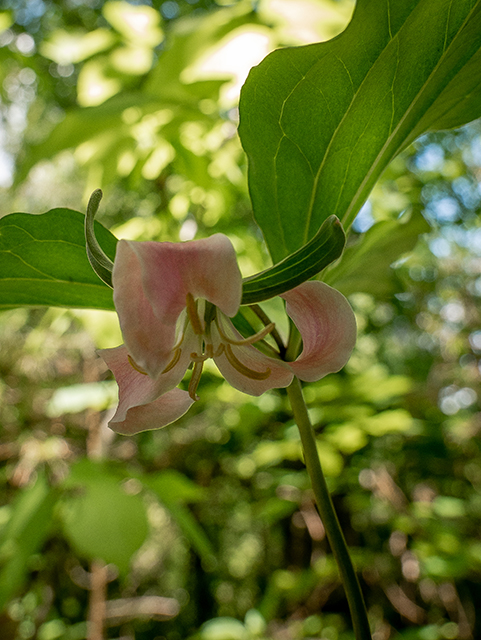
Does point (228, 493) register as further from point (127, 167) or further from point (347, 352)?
point (347, 352)

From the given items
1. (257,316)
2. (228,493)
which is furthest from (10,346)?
(257,316)

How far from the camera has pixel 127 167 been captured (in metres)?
0.84

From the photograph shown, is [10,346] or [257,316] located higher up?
[257,316]

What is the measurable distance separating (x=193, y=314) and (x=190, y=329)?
0.03 meters

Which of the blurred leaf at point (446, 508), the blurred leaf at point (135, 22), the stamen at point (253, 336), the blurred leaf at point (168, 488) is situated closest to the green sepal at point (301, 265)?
the stamen at point (253, 336)

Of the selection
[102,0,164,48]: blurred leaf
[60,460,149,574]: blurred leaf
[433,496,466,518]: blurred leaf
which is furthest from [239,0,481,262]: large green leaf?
[433,496,466,518]: blurred leaf

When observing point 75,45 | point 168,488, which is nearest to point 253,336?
point 168,488

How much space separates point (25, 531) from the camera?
0.65 m

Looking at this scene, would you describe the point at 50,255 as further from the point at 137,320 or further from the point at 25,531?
the point at 25,531

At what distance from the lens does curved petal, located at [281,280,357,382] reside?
0.56 ft

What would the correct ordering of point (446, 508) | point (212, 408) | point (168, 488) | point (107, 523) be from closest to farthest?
point (107, 523) < point (168, 488) < point (446, 508) < point (212, 408)

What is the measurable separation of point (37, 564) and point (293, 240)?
5.50 ft

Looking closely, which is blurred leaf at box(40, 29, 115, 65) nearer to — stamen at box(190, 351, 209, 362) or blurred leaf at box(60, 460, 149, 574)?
blurred leaf at box(60, 460, 149, 574)

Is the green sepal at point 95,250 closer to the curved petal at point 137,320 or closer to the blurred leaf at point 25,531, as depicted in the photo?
the curved petal at point 137,320
